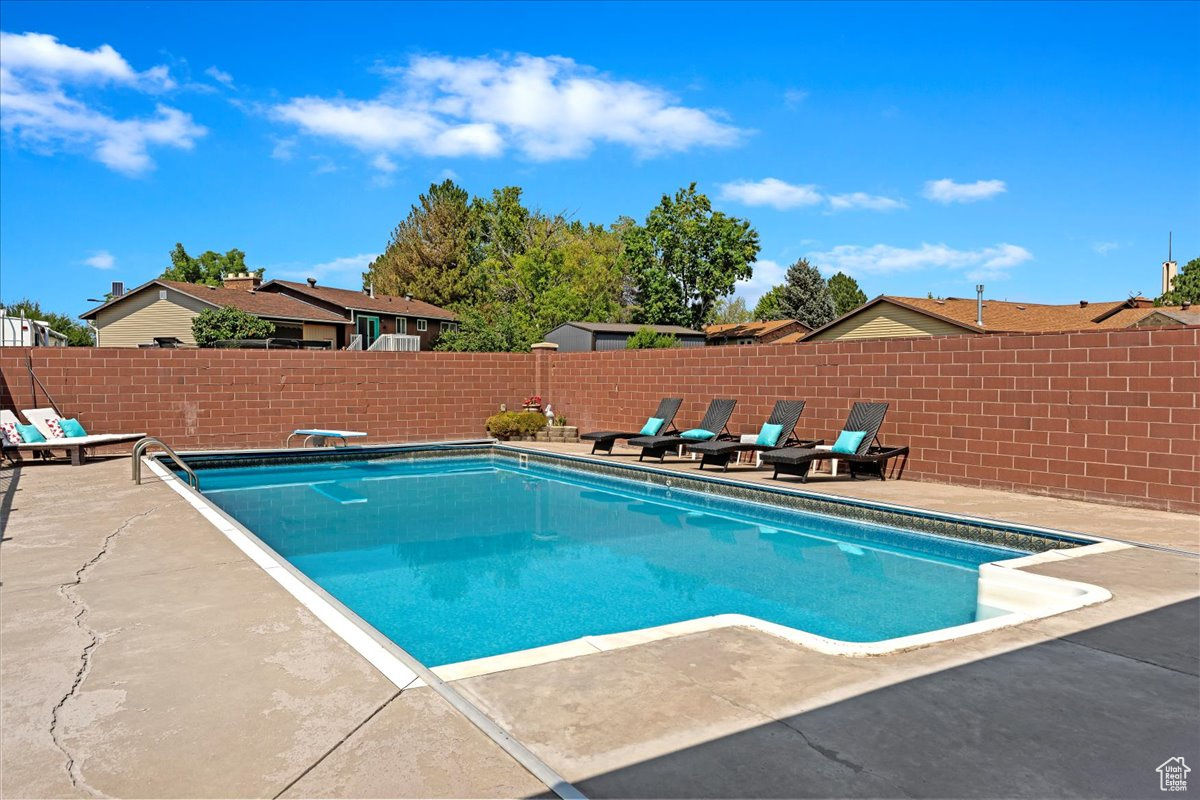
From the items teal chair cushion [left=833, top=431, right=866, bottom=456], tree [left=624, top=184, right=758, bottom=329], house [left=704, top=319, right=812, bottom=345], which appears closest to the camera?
teal chair cushion [left=833, top=431, right=866, bottom=456]

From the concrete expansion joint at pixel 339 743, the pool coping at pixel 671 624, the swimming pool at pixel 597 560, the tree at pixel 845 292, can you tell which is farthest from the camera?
the tree at pixel 845 292

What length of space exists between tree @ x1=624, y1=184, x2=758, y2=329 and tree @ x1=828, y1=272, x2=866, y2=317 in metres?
17.2

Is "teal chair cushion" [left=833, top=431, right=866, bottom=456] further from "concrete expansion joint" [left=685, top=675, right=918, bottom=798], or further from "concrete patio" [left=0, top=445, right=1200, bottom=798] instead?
"concrete expansion joint" [left=685, top=675, right=918, bottom=798]

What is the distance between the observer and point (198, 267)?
198ft

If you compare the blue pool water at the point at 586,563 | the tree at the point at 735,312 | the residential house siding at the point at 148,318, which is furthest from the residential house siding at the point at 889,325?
the tree at the point at 735,312

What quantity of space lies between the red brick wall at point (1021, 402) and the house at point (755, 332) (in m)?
34.9

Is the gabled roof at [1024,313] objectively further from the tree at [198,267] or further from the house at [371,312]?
the tree at [198,267]

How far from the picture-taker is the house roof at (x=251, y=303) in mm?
31484

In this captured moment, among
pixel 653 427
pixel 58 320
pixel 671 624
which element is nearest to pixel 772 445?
pixel 653 427

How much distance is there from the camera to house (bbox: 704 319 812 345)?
160 ft

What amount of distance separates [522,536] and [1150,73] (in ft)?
63.5

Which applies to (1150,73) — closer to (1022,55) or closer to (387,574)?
(1022,55)

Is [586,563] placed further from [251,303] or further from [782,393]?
[251,303]

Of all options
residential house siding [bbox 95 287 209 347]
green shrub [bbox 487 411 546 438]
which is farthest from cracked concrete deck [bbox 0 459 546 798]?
residential house siding [bbox 95 287 209 347]
